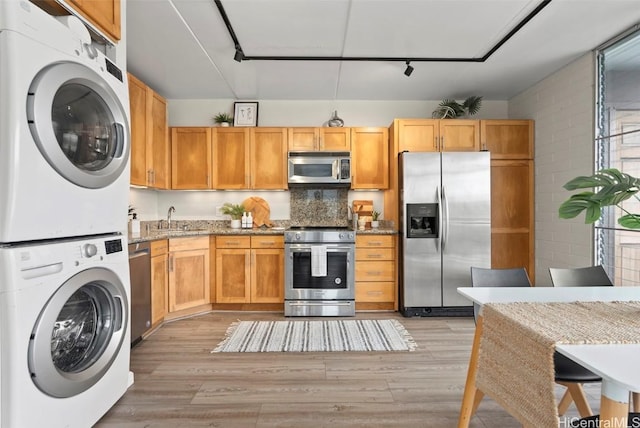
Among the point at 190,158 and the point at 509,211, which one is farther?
the point at 190,158

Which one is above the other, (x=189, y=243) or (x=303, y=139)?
(x=303, y=139)

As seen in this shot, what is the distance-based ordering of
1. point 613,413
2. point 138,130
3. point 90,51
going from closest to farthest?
point 613,413 < point 90,51 < point 138,130

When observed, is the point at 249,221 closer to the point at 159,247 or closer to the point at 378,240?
the point at 159,247

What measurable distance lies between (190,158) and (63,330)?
2927 millimetres

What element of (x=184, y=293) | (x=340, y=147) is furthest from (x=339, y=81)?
(x=184, y=293)

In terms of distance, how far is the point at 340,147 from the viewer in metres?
4.24

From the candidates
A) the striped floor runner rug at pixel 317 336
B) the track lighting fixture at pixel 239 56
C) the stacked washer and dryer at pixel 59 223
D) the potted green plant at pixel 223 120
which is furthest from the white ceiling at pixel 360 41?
the striped floor runner rug at pixel 317 336

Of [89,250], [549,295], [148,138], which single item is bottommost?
[549,295]

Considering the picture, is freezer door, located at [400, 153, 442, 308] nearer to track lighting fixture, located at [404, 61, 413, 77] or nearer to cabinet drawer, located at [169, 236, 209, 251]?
track lighting fixture, located at [404, 61, 413, 77]

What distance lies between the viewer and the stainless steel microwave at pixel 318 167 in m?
4.12

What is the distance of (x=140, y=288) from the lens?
2.87m

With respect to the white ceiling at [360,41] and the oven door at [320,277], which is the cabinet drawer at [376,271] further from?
the white ceiling at [360,41]

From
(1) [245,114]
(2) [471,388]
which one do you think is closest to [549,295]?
(2) [471,388]

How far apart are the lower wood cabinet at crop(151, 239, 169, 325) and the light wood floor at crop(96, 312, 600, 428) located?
278mm
